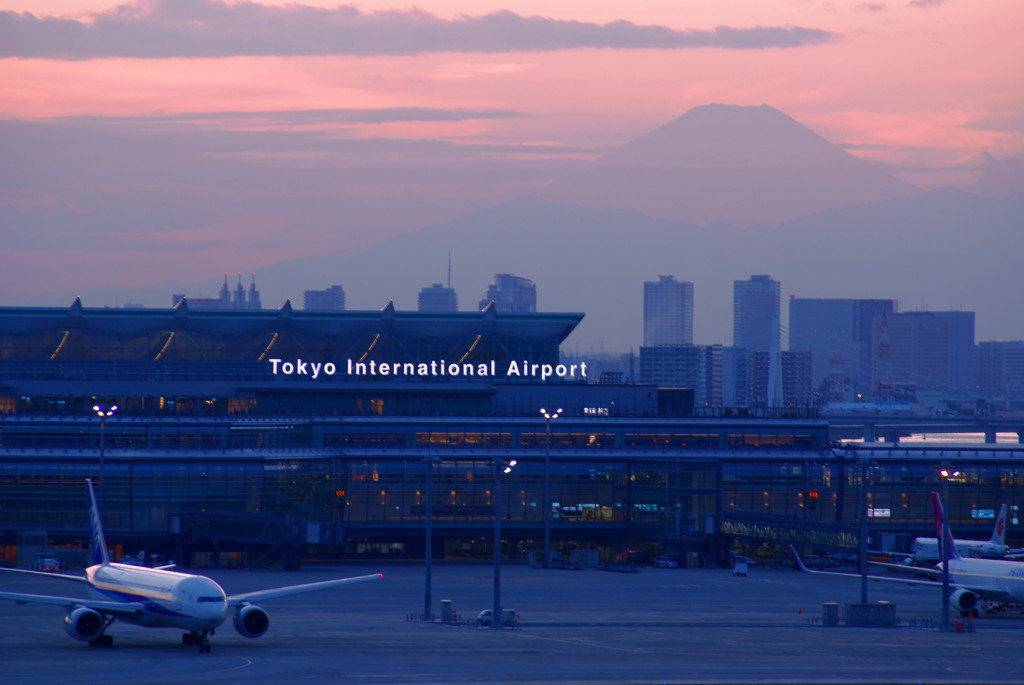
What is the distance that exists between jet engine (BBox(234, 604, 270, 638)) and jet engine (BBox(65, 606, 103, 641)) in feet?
23.3

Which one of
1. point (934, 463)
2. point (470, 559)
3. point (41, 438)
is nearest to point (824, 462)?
point (934, 463)

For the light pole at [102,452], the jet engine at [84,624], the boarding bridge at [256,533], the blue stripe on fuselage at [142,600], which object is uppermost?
the light pole at [102,452]

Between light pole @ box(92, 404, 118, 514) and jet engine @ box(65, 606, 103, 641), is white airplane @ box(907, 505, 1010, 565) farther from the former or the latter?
jet engine @ box(65, 606, 103, 641)

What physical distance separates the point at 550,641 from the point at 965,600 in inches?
1328

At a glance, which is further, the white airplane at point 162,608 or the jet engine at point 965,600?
the jet engine at point 965,600

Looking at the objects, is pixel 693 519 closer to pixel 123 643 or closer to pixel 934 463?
pixel 934 463

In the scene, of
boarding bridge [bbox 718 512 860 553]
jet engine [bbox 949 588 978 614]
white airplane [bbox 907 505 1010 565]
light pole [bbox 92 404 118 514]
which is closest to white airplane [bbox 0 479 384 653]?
light pole [bbox 92 404 118 514]

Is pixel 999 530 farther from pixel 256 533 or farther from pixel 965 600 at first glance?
pixel 256 533

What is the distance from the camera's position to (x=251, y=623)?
77188 mm

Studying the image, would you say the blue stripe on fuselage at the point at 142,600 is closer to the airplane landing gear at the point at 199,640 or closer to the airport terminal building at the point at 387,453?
the airplane landing gear at the point at 199,640

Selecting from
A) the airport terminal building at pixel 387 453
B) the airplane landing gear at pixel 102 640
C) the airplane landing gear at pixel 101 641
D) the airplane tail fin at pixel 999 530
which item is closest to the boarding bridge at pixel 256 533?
the airport terminal building at pixel 387 453

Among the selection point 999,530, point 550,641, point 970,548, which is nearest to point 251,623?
point 550,641

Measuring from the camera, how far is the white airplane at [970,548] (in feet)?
441

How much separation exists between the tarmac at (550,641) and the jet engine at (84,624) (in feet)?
3.18
